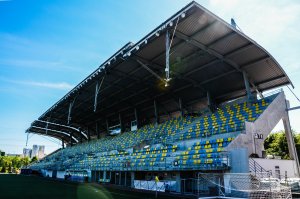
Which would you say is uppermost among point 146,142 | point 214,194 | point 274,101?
point 274,101

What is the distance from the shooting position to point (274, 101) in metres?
24.0

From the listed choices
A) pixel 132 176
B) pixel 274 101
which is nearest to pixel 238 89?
pixel 274 101

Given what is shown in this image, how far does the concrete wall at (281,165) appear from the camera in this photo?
1886 centimetres

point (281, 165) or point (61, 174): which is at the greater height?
point (281, 165)

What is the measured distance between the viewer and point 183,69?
1126 inches

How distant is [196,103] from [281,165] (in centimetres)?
1794

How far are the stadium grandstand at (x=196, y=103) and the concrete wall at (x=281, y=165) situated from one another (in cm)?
34

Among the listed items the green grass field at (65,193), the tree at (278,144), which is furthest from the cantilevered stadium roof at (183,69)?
the tree at (278,144)

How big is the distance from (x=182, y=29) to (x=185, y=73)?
31.4ft

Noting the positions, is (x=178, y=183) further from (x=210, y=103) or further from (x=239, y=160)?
(x=210, y=103)

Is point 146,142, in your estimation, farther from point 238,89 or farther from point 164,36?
point 164,36

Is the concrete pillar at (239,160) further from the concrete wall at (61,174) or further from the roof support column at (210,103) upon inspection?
the concrete wall at (61,174)

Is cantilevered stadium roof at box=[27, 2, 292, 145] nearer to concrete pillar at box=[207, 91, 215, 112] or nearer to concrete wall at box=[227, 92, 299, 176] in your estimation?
concrete pillar at box=[207, 91, 215, 112]

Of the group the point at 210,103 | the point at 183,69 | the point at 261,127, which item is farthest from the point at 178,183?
the point at 210,103
